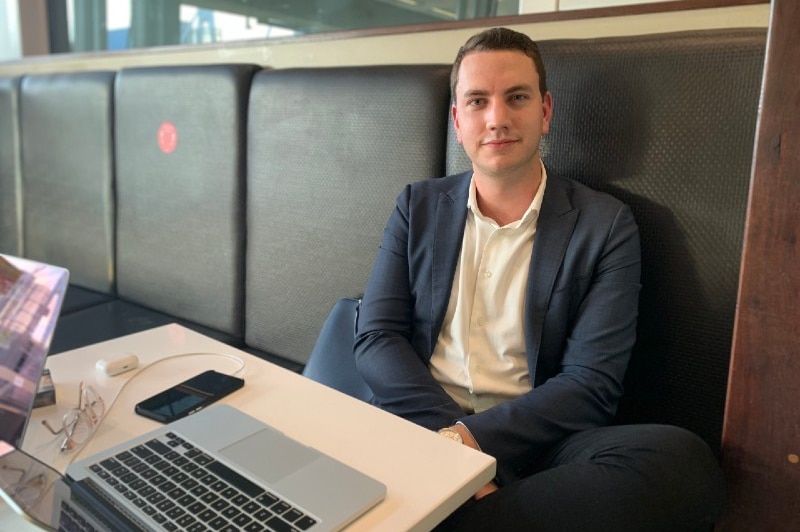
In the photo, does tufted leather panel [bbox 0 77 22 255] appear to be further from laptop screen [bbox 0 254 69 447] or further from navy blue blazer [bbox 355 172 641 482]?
laptop screen [bbox 0 254 69 447]

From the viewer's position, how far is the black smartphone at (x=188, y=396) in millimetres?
846

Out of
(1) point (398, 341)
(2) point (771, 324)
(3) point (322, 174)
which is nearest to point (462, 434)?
(1) point (398, 341)

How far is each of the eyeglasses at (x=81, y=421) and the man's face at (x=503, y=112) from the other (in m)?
0.79

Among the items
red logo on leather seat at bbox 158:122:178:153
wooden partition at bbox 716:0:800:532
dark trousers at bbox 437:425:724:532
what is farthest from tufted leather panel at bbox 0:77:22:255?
wooden partition at bbox 716:0:800:532

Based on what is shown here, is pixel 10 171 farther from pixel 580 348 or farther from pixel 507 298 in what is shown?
pixel 580 348

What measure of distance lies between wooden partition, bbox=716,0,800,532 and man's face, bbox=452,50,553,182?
0.46 m

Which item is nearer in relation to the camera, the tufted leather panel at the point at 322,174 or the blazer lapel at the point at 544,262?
the blazer lapel at the point at 544,262

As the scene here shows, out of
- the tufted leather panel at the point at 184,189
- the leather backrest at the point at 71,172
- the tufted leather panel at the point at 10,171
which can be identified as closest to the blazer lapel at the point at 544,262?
the tufted leather panel at the point at 184,189

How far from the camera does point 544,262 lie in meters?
1.19

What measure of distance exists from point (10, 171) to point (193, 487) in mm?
2569

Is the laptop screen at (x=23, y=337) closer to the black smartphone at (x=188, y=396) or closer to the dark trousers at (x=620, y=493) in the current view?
the black smartphone at (x=188, y=396)

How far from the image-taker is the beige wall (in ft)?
4.18

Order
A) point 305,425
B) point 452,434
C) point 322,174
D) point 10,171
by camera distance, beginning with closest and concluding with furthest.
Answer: point 305,425 → point 452,434 → point 322,174 → point 10,171

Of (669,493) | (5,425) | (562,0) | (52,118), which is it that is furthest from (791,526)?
(52,118)
